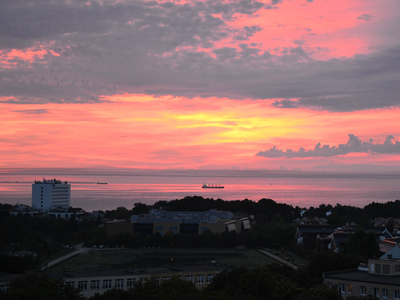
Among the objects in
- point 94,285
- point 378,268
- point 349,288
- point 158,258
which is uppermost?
point 378,268

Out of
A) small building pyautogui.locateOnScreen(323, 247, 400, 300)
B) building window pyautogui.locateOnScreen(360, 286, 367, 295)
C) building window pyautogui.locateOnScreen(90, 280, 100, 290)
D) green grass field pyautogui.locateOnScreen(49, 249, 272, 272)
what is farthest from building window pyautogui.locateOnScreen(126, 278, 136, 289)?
building window pyautogui.locateOnScreen(360, 286, 367, 295)

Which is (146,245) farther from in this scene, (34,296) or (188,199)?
(34,296)

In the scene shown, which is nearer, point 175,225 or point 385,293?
point 385,293

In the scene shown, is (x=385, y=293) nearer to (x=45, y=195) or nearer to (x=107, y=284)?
(x=107, y=284)

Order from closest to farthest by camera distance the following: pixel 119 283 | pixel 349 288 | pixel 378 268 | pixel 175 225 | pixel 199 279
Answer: pixel 349 288 → pixel 378 268 → pixel 119 283 → pixel 199 279 → pixel 175 225

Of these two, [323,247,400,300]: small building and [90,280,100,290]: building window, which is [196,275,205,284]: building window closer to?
[90,280,100,290]: building window

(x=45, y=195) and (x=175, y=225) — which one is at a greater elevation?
(x=45, y=195)

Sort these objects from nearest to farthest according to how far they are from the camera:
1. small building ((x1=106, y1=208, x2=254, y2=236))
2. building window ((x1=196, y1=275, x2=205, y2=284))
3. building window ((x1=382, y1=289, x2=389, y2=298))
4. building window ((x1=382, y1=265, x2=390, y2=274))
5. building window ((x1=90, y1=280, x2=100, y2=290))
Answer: building window ((x1=382, y1=289, x2=389, y2=298)), building window ((x1=382, y1=265, x2=390, y2=274)), building window ((x1=90, y1=280, x2=100, y2=290)), building window ((x1=196, y1=275, x2=205, y2=284)), small building ((x1=106, y1=208, x2=254, y2=236))

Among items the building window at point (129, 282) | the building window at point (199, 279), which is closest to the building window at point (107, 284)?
the building window at point (129, 282)

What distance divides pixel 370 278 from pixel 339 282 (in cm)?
166

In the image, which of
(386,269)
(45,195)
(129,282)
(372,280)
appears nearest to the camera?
(372,280)

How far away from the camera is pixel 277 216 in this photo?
85.7m

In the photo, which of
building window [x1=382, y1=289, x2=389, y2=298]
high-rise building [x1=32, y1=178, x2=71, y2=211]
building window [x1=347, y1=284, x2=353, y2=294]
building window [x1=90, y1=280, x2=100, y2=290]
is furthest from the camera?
high-rise building [x1=32, y1=178, x2=71, y2=211]

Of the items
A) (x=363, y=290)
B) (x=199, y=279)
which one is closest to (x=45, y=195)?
(x=199, y=279)
